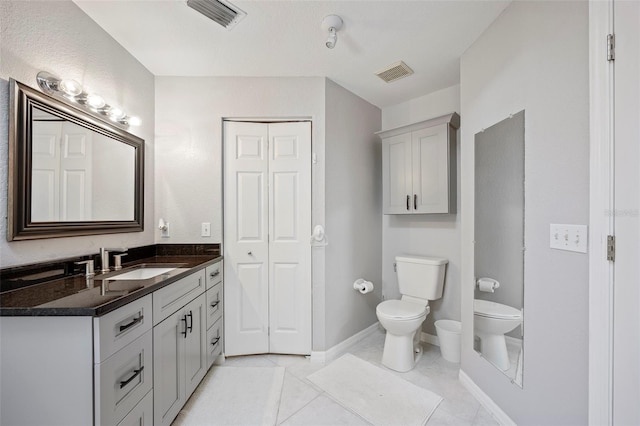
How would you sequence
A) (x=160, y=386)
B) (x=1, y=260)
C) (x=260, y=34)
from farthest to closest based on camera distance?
(x=260, y=34)
(x=160, y=386)
(x=1, y=260)

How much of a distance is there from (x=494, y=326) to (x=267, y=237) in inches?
68.6

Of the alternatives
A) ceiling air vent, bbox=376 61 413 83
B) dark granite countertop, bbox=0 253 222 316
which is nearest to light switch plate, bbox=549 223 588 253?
ceiling air vent, bbox=376 61 413 83

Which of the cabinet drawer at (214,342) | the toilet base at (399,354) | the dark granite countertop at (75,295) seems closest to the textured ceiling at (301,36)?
the dark granite countertop at (75,295)

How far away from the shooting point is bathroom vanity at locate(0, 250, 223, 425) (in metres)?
0.98

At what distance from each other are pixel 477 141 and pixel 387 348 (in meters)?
1.70

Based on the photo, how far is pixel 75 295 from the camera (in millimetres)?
1115

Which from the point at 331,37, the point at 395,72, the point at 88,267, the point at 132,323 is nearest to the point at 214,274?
the point at 88,267

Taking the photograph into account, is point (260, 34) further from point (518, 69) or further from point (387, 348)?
point (387, 348)

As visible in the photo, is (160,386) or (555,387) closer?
(555,387)

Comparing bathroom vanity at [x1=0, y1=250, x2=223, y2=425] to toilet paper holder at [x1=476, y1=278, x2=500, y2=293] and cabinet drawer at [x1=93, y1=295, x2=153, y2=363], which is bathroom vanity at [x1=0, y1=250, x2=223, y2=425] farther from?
toilet paper holder at [x1=476, y1=278, x2=500, y2=293]

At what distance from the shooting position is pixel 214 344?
6.77ft

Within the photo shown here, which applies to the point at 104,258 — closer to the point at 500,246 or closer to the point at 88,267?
the point at 88,267

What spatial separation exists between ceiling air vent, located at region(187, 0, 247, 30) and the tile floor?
243 cm
